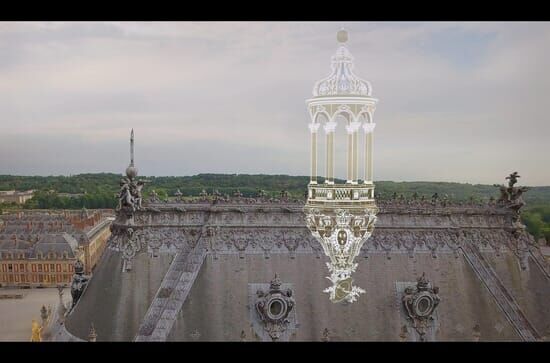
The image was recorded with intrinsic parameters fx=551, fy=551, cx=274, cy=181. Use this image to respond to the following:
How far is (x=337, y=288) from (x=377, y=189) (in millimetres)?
1903

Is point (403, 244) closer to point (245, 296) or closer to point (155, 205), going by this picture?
point (245, 296)

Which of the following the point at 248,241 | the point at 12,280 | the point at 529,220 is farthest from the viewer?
the point at 12,280

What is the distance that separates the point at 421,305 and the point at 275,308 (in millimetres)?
2525

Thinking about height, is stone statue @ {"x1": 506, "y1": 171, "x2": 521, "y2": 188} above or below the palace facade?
above

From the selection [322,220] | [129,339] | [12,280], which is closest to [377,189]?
[322,220]

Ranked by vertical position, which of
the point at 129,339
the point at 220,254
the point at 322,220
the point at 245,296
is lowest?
the point at 129,339

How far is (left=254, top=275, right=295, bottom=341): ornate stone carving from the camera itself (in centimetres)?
909

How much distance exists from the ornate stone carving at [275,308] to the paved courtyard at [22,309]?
4.16 meters

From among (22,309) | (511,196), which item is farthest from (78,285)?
(511,196)

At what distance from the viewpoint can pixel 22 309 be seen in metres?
10.9

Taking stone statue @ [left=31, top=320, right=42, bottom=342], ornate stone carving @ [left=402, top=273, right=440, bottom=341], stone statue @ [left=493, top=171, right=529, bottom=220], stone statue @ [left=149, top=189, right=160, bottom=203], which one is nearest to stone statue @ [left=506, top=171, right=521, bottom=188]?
stone statue @ [left=493, top=171, right=529, bottom=220]

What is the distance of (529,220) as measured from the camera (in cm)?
1055

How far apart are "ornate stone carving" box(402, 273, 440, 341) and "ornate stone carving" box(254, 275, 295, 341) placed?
6.73 feet
